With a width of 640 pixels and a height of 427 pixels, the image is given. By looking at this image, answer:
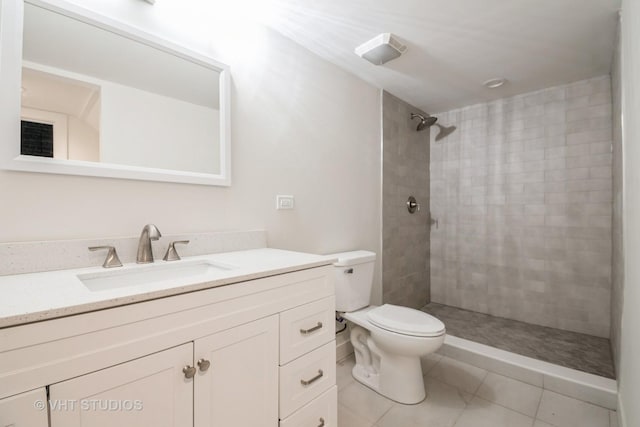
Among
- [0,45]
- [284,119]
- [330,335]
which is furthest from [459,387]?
[0,45]

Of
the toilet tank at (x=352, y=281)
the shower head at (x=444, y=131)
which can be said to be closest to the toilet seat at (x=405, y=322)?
the toilet tank at (x=352, y=281)

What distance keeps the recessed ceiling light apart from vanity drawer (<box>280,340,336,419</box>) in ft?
8.13

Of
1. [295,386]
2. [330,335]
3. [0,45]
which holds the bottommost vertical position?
[295,386]

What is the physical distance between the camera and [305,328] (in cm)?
114

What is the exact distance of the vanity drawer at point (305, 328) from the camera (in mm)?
1066

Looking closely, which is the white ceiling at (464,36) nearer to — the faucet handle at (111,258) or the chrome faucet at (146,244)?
the chrome faucet at (146,244)

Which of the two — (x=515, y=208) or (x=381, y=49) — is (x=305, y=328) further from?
(x=515, y=208)

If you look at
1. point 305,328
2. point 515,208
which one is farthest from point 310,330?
point 515,208

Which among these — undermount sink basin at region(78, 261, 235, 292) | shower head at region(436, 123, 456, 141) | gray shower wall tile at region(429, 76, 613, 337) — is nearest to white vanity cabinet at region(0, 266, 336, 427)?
undermount sink basin at region(78, 261, 235, 292)

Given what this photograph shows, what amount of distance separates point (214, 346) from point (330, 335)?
54cm

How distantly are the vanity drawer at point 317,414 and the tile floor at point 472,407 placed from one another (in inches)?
14.0

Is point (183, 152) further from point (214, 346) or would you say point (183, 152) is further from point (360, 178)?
point (360, 178)

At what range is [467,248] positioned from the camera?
10.0 ft

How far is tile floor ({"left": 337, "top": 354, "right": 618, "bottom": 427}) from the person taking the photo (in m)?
1.51
